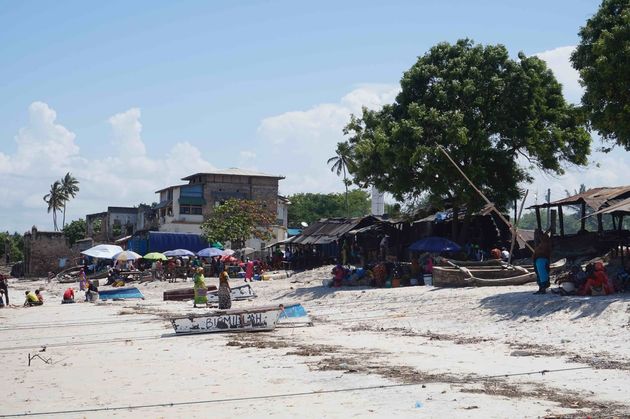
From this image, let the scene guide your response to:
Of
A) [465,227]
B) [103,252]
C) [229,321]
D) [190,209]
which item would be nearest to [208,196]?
[190,209]

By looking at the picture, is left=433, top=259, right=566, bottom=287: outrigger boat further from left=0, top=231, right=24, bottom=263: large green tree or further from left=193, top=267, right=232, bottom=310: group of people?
left=0, top=231, right=24, bottom=263: large green tree

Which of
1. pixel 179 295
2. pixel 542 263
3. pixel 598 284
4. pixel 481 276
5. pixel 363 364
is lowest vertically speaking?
pixel 363 364

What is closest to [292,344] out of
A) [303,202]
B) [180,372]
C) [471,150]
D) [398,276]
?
[180,372]

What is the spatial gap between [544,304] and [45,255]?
70.6 m

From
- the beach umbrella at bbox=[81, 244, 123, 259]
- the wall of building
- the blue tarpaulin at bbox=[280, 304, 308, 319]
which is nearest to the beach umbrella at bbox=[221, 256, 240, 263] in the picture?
the beach umbrella at bbox=[81, 244, 123, 259]

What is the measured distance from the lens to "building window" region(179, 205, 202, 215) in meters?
77.2

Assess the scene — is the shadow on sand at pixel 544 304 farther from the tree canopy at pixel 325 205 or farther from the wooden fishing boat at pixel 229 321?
the tree canopy at pixel 325 205

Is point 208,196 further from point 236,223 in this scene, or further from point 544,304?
point 544,304

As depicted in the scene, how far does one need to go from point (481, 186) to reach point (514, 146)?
2174mm

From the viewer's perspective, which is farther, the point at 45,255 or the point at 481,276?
→ the point at 45,255

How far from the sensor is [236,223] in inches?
2320

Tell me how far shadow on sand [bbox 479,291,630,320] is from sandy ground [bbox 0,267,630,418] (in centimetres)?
5

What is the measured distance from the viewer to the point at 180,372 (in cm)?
1464

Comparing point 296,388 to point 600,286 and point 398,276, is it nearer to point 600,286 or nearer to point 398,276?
point 600,286
